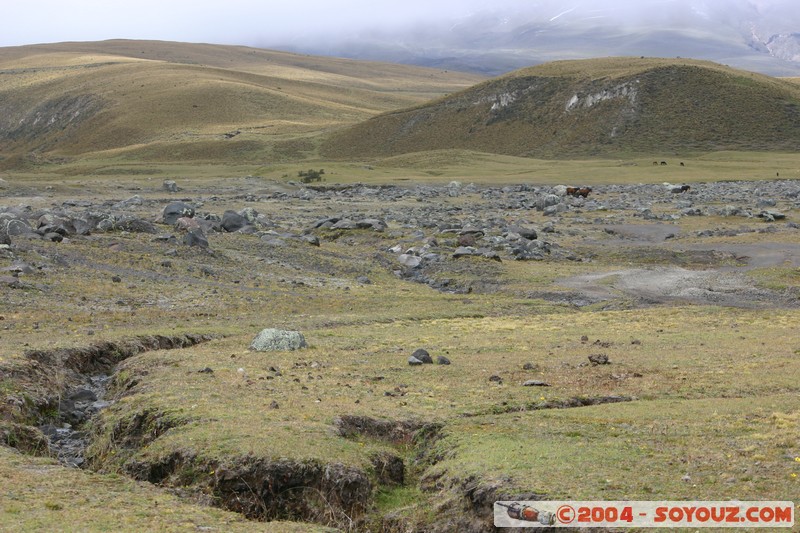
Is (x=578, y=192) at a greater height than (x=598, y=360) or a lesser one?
lesser

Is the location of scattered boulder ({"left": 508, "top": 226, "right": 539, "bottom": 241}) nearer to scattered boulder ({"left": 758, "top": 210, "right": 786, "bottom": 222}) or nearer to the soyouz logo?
scattered boulder ({"left": 758, "top": 210, "right": 786, "bottom": 222})

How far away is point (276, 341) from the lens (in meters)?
21.5

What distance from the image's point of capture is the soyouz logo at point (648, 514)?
9680 millimetres

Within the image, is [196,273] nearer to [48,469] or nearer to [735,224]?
[48,469]

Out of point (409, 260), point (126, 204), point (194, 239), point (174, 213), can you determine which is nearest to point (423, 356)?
point (194, 239)

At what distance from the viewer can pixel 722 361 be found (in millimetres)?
19312

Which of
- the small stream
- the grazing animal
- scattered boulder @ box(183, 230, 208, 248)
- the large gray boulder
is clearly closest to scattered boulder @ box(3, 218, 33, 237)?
scattered boulder @ box(183, 230, 208, 248)

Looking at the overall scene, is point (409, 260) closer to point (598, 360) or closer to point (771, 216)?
point (598, 360)

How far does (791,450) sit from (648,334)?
12339mm

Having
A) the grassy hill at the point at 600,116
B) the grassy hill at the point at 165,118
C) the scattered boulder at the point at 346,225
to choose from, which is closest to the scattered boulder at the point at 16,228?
the scattered boulder at the point at 346,225

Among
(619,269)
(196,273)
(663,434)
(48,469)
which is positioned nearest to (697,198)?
(619,269)

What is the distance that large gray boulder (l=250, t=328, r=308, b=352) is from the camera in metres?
21.4

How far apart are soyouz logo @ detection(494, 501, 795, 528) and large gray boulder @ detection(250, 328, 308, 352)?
A: 11542mm

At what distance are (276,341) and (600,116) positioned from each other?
114m
